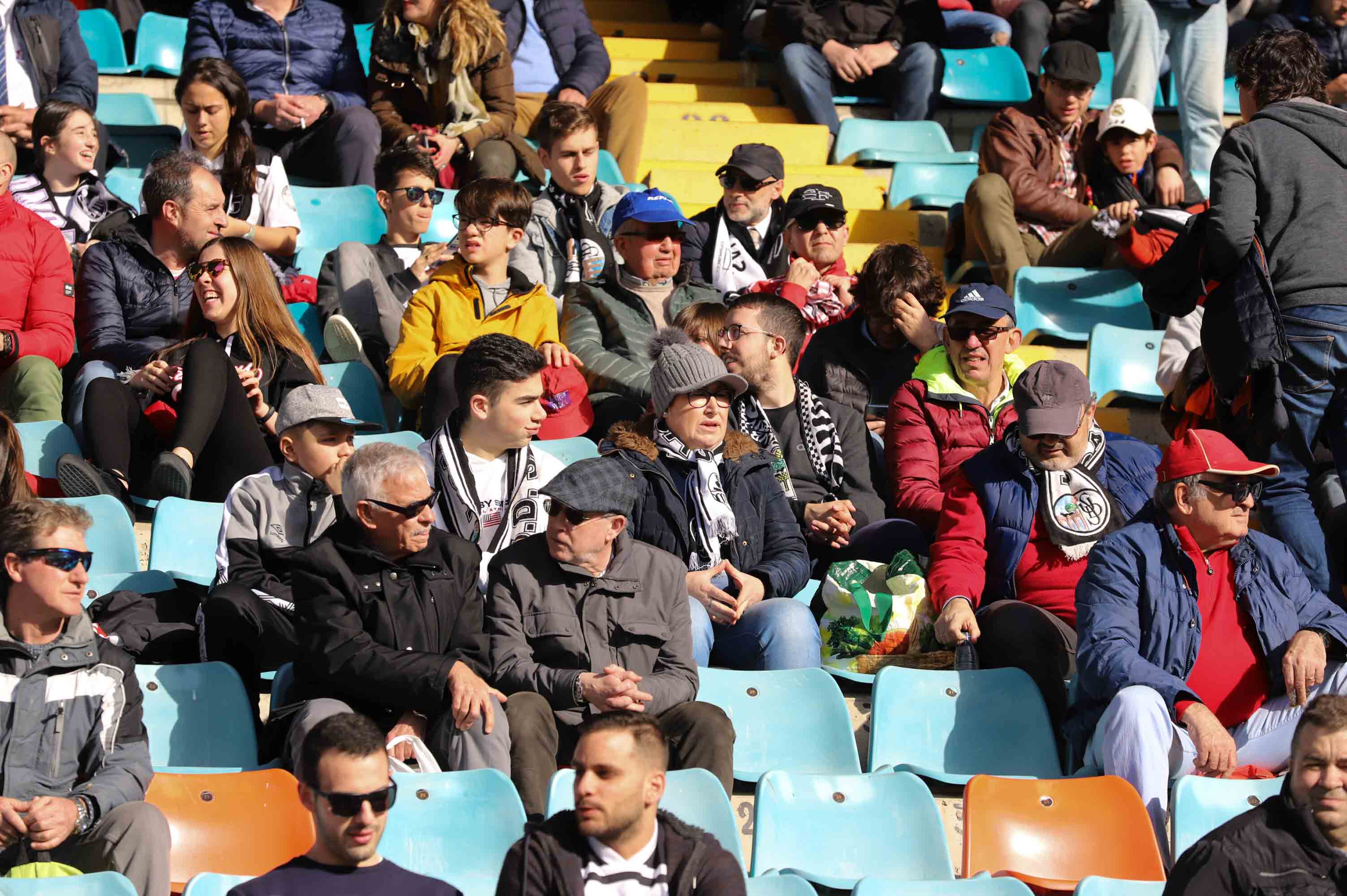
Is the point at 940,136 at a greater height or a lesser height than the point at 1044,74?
lesser

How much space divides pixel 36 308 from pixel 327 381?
938 millimetres

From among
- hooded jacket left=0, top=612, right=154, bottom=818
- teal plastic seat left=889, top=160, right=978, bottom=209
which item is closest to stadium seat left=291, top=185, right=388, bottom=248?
teal plastic seat left=889, top=160, right=978, bottom=209

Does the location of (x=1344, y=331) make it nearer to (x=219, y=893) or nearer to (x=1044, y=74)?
(x=1044, y=74)

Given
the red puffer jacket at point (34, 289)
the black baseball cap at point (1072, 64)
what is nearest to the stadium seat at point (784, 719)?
the red puffer jacket at point (34, 289)

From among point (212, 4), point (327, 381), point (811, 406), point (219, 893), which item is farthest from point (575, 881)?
point (212, 4)

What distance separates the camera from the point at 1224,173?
189 inches

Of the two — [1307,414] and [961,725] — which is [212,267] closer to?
[961,725]

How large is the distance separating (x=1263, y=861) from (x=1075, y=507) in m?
1.62

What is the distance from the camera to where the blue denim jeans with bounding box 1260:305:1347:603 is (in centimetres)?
473

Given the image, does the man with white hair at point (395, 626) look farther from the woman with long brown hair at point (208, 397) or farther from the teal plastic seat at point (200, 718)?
the woman with long brown hair at point (208, 397)

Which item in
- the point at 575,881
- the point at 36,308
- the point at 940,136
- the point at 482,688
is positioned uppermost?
the point at 575,881

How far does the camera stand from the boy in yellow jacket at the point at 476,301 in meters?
5.28

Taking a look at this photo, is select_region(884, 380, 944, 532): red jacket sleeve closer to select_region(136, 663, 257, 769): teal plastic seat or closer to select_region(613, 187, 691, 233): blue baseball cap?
select_region(613, 187, 691, 233): blue baseball cap

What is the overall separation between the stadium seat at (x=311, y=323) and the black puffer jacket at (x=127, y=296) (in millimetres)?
432
